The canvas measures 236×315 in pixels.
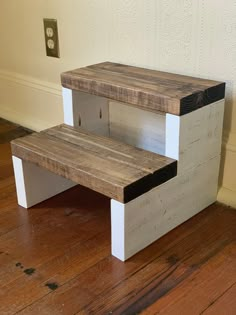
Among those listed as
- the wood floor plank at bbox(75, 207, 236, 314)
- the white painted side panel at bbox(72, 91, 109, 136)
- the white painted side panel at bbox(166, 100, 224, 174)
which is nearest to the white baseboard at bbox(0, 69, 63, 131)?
the white painted side panel at bbox(72, 91, 109, 136)

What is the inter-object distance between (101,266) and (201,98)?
0.48 m

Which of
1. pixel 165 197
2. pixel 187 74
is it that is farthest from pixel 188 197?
pixel 187 74

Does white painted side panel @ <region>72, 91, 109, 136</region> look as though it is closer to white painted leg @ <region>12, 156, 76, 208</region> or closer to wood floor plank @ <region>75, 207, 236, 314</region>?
white painted leg @ <region>12, 156, 76, 208</region>

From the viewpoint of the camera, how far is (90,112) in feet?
4.50

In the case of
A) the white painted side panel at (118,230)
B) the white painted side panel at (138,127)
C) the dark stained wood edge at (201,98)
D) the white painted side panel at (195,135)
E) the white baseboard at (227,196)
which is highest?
the dark stained wood edge at (201,98)

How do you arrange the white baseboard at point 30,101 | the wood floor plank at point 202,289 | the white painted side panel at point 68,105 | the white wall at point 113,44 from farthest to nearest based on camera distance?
1. the white baseboard at point 30,101
2. the white painted side panel at point 68,105
3. the white wall at point 113,44
4. the wood floor plank at point 202,289

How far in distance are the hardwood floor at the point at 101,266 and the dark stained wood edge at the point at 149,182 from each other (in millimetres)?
173

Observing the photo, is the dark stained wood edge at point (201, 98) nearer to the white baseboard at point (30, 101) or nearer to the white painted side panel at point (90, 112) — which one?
the white painted side panel at point (90, 112)

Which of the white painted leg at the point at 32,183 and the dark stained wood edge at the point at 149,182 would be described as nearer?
the dark stained wood edge at the point at 149,182

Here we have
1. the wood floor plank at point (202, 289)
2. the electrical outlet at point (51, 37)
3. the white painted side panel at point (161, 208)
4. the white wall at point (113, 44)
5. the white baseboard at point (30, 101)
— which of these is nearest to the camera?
the wood floor plank at point (202, 289)

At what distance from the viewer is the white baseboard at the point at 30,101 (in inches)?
68.5

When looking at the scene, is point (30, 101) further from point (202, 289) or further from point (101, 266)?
point (202, 289)

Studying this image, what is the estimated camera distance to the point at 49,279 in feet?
3.26

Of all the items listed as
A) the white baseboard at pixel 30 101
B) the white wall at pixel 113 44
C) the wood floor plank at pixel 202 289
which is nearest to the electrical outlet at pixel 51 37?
the white wall at pixel 113 44
